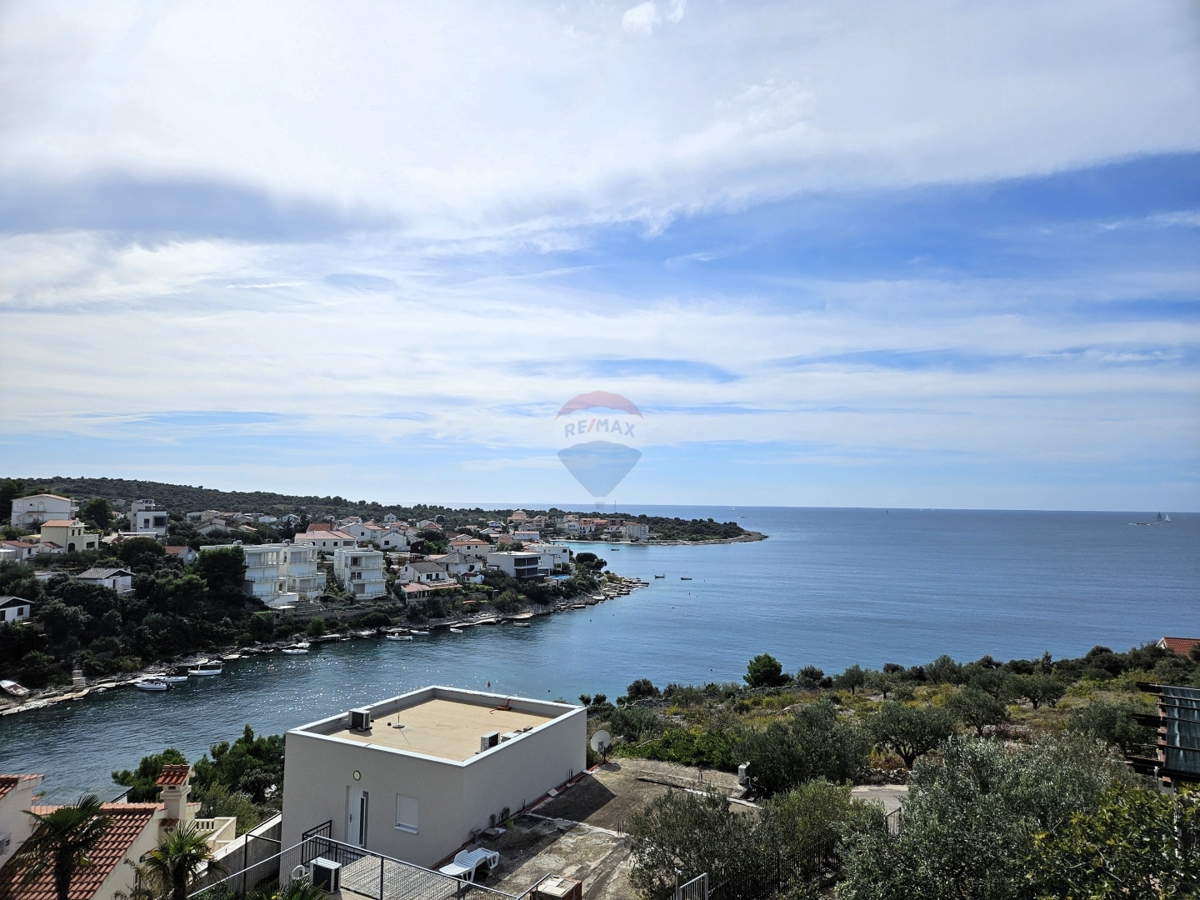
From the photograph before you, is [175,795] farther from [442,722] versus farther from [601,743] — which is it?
[601,743]

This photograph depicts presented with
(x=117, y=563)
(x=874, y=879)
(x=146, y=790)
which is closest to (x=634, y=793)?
(x=874, y=879)

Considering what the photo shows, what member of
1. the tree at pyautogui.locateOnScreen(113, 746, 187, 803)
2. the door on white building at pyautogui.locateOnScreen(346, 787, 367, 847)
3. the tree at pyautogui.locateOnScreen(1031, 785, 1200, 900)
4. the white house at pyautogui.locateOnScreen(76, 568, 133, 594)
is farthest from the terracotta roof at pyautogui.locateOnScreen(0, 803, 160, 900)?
the white house at pyautogui.locateOnScreen(76, 568, 133, 594)

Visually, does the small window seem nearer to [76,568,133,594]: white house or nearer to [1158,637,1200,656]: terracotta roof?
[1158,637,1200,656]: terracotta roof

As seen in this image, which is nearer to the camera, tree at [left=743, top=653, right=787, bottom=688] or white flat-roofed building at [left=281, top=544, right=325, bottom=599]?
tree at [left=743, top=653, right=787, bottom=688]

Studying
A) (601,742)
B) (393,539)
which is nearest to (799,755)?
(601,742)

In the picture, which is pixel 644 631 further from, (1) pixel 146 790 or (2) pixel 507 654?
→ (1) pixel 146 790
